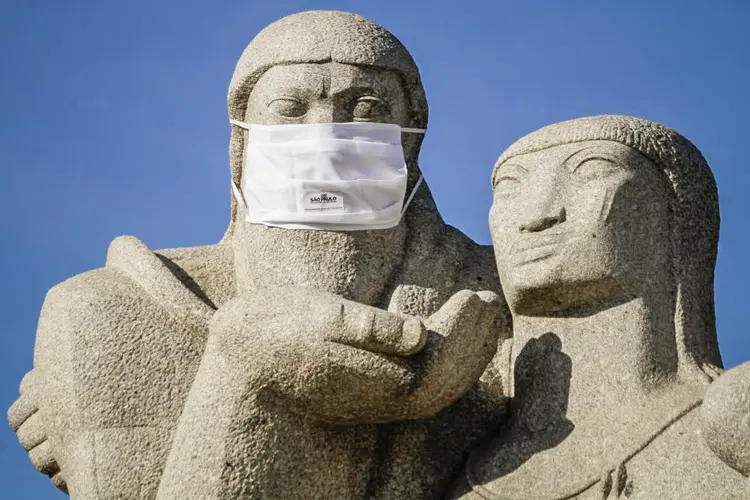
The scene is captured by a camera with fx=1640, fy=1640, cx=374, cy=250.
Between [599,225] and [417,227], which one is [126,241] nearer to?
[417,227]

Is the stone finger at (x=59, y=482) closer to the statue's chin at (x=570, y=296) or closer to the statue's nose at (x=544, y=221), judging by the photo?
the statue's chin at (x=570, y=296)

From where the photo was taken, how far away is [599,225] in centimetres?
623

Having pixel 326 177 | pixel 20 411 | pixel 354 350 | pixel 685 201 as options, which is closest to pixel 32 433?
pixel 20 411

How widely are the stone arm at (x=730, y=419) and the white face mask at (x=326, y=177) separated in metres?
1.65

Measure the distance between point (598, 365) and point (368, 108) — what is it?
1.46 m

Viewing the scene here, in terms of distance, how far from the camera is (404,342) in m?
5.82

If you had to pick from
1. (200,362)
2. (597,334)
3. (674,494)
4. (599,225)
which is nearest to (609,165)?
(599,225)

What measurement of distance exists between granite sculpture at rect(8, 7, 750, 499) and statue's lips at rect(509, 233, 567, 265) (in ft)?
0.03

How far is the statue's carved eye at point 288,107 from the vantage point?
22.0ft

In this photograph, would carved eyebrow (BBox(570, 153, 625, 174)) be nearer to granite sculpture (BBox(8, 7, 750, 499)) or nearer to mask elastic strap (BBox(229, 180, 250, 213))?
granite sculpture (BBox(8, 7, 750, 499))

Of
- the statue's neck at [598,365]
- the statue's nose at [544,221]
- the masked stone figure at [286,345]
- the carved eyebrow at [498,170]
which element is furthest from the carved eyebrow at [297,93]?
the statue's neck at [598,365]

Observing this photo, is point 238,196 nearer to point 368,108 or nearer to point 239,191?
point 239,191

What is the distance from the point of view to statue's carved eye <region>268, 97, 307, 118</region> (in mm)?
6719

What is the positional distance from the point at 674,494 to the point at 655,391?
0.50m
